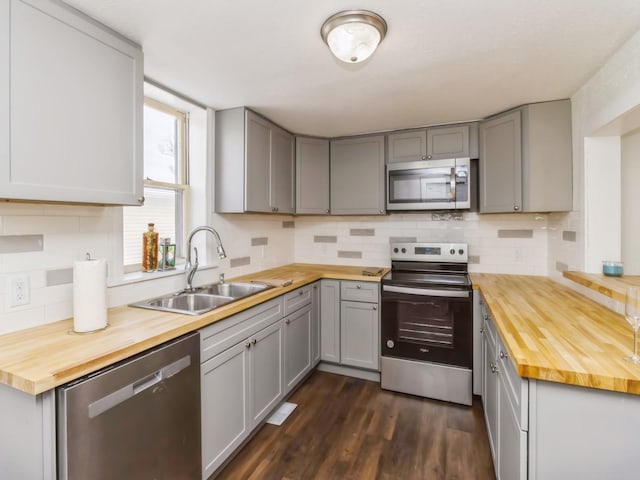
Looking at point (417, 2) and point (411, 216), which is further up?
point (417, 2)

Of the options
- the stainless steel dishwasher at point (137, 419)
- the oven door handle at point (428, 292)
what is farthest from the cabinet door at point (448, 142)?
the stainless steel dishwasher at point (137, 419)

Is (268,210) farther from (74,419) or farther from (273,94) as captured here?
(74,419)

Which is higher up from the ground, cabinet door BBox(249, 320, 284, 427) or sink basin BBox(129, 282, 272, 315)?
sink basin BBox(129, 282, 272, 315)

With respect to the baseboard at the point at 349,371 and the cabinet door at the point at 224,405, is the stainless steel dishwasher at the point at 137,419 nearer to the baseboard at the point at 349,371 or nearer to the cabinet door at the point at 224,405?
the cabinet door at the point at 224,405

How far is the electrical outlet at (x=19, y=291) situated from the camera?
1402 millimetres

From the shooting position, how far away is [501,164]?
8.63 ft

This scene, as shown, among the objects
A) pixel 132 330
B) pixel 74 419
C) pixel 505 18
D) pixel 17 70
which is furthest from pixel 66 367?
pixel 505 18

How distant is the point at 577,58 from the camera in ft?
5.83

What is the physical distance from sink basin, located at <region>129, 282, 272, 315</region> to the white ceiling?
52.1 inches

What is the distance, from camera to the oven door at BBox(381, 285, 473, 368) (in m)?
2.50

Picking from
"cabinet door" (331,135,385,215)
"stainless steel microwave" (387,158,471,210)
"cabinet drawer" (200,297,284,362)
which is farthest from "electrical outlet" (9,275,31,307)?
"stainless steel microwave" (387,158,471,210)

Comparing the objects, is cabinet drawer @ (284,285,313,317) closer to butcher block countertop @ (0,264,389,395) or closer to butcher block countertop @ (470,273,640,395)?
butcher block countertop @ (0,264,389,395)

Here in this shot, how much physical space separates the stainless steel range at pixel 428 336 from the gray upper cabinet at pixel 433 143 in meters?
1.07

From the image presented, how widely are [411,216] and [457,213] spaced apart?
0.42 meters
